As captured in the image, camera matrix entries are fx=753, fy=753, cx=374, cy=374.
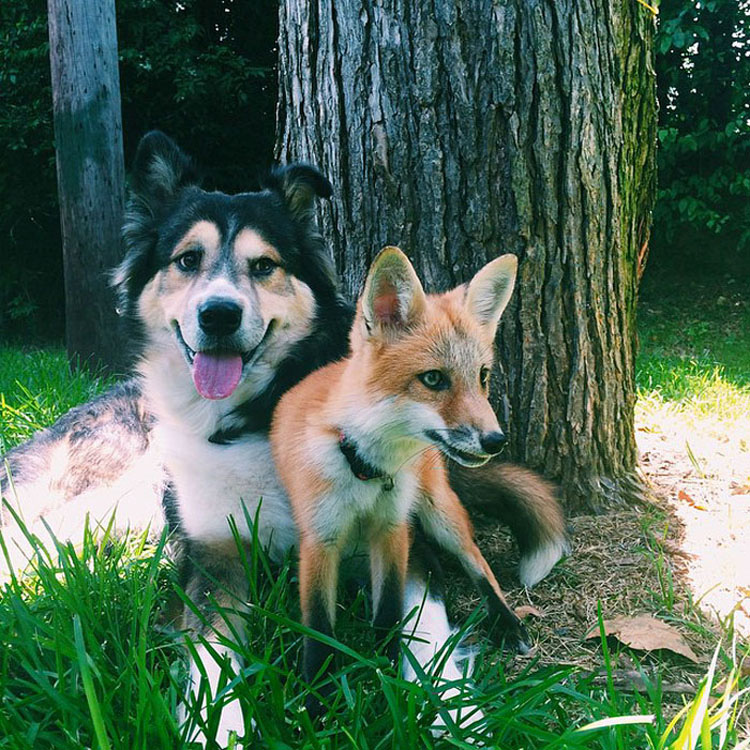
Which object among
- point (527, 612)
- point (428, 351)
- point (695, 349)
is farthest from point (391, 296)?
point (695, 349)

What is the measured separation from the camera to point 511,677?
6.51 ft

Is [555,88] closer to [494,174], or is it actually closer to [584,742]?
[494,174]

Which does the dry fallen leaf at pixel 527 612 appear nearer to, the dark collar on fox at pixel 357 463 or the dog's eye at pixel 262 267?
the dark collar on fox at pixel 357 463

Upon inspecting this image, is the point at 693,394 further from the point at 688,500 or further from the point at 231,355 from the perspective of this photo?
the point at 231,355

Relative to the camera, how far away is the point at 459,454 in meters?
1.70

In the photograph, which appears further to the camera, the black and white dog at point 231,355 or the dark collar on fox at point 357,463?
the black and white dog at point 231,355

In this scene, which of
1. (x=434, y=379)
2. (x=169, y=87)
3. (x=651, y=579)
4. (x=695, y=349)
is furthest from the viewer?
(x=169, y=87)

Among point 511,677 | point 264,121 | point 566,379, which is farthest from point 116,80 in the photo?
point 511,677

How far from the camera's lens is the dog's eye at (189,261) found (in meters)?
2.20

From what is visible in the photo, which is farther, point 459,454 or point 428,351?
point 428,351

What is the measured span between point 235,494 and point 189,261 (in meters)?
0.70

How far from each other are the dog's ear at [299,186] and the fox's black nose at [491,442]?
1.02m

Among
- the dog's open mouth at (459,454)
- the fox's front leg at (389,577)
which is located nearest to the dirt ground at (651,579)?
the fox's front leg at (389,577)

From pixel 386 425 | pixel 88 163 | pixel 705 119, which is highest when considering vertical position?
pixel 705 119
